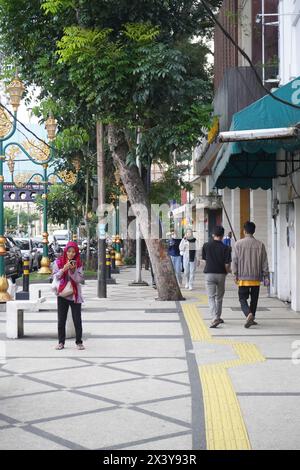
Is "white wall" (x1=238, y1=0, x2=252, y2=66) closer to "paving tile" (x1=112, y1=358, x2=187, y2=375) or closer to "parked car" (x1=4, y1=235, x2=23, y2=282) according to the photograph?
"parked car" (x1=4, y1=235, x2=23, y2=282)

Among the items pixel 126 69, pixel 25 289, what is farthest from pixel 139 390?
pixel 25 289

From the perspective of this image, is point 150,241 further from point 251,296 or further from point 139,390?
point 139,390

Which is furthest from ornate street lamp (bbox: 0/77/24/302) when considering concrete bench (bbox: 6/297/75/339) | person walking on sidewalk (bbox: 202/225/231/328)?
person walking on sidewalk (bbox: 202/225/231/328)

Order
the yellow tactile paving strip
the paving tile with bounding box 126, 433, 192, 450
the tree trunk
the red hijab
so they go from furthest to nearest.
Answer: the tree trunk
the red hijab
the yellow tactile paving strip
the paving tile with bounding box 126, 433, 192, 450

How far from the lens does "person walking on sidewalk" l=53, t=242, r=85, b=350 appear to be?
36.4 feet

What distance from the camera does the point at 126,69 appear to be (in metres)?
16.0

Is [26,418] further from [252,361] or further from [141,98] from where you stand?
[141,98]

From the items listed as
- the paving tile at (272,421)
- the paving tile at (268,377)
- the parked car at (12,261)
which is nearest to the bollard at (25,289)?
the paving tile at (268,377)

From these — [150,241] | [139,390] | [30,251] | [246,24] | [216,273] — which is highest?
[246,24]

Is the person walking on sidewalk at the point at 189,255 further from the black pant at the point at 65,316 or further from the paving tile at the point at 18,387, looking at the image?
the paving tile at the point at 18,387

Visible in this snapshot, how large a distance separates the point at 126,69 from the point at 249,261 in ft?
17.5

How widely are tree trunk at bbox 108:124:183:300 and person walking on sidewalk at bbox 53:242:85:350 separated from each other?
7.09 metres

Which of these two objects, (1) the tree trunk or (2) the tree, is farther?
(1) the tree trunk

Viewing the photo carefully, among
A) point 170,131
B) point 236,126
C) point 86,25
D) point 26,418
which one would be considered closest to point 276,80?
point 170,131
